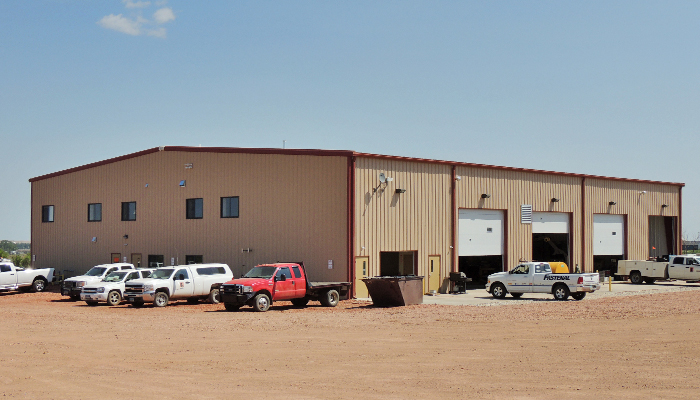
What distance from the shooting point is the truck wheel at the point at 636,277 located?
41.4 m

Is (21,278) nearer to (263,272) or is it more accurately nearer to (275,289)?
(263,272)

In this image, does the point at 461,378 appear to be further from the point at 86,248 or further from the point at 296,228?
the point at 86,248

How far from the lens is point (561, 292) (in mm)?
29156

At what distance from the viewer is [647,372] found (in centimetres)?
1270

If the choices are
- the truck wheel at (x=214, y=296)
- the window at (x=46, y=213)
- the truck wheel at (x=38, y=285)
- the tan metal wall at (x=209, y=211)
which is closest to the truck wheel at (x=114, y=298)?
the truck wheel at (x=214, y=296)

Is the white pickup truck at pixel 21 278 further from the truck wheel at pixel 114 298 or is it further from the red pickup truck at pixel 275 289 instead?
the red pickup truck at pixel 275 289

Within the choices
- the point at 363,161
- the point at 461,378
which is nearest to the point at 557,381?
the point at 461,378

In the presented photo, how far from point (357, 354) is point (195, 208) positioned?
23.6 metres

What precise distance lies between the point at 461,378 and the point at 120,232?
A: 3242 cm

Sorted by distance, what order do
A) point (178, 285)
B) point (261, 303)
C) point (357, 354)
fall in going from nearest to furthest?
point (357, 354), point (261, 303), point (178, 285)

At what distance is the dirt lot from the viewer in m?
11.5

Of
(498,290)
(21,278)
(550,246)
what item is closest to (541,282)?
(498,290)

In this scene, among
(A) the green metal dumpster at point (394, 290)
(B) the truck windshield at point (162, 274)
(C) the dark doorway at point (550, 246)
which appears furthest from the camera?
(C) the dark doorway at point (550, 246)

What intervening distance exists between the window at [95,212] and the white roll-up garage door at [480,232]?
21714 millimetres
